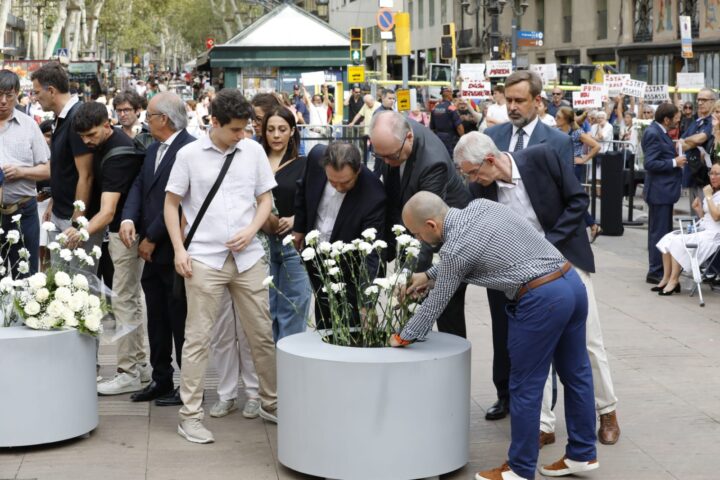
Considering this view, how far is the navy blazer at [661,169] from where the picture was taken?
12695 mm

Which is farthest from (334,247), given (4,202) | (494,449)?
(4,202)

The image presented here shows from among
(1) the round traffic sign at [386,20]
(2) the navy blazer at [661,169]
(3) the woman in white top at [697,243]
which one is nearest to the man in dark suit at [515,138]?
(3) the woman in white top at [697,243]

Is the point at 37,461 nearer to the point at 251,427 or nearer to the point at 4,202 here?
the point at 251,427

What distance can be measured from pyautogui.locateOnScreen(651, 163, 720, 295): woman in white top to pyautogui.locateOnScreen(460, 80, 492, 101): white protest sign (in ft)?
40.8

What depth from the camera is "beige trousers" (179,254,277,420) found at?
22.1 feet

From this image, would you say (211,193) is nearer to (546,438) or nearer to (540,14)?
(546,438)

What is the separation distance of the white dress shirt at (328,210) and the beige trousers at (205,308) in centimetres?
42

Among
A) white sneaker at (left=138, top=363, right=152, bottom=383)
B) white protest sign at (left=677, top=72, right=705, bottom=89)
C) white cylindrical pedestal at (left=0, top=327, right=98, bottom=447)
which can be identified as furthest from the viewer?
white protest sign at (left=677, top=72, right=705, bottom=89)

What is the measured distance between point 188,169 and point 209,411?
1645mm

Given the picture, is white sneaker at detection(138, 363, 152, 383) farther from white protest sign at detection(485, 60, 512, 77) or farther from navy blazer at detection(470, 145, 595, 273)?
white protest sign at detection(485, 60, 512, 77)

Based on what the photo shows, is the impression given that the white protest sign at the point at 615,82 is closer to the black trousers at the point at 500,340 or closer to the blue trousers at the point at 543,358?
the black trousers at the point at 500,340

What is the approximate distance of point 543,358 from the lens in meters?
5.78

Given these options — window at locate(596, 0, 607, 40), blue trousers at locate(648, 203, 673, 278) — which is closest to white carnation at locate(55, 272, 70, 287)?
blue trousers at locate(648, 203, 673, 278)

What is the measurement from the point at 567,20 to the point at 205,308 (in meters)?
49.6
